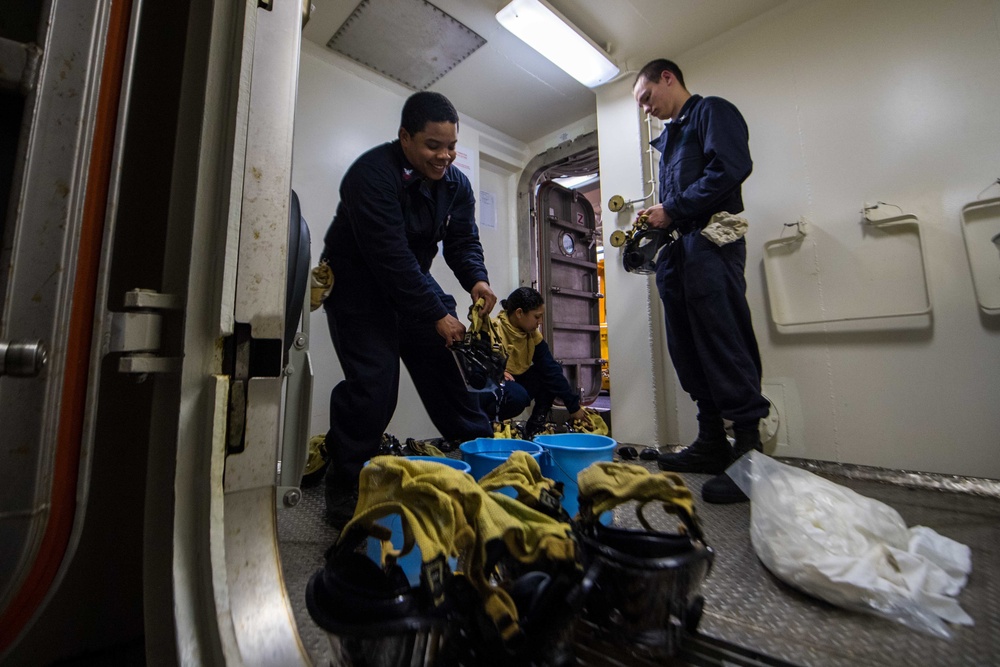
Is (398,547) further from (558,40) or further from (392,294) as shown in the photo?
(558,40)

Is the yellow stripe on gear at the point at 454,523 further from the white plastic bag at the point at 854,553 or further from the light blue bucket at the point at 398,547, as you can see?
the white plastic bag at the point at 854,553

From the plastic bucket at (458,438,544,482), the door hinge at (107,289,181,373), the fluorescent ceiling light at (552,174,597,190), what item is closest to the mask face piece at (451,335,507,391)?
the plastic bucket at (458,438,544,482)

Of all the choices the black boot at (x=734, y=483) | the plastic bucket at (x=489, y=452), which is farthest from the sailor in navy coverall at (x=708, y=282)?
the plastic bucket at (x=489, y=452)

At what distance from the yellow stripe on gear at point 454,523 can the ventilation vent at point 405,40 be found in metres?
2.18

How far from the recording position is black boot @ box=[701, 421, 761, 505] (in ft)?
3.83

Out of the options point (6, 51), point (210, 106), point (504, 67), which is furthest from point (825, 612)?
point (504, 67)

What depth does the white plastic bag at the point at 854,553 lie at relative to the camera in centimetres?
64

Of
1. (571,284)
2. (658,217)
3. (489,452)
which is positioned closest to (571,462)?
(489,452)

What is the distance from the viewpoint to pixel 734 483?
3.92 ft

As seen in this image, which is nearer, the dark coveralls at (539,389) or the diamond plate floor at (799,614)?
the diamond plate floor at (799,614)

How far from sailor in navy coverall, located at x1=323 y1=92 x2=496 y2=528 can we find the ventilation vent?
0.95m

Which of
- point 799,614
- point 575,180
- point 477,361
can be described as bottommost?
point 799,614

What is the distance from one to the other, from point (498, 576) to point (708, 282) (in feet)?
4.10

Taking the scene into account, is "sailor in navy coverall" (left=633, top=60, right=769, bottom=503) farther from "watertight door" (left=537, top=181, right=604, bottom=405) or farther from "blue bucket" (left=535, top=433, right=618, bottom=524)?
"watertight door" (left=537, top=181, right=604, bottom=405)
